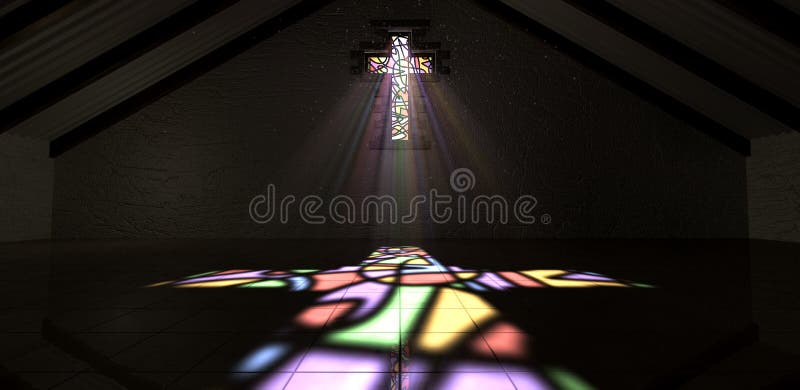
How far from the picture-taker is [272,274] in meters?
2.84

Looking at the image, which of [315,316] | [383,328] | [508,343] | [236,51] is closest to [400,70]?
[236,51]

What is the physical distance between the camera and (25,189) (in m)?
5.74

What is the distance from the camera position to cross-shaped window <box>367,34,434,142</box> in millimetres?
6469

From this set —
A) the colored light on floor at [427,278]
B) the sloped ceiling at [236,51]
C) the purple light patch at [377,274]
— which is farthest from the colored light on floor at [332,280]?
the sloped ceiling at [236,51]

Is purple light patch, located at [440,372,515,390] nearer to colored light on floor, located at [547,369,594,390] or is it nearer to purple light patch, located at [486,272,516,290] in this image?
colored light on floor, located at [547,369,594,390]

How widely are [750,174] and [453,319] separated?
732 cm

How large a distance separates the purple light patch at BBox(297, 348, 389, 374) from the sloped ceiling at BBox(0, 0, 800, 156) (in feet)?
15.5

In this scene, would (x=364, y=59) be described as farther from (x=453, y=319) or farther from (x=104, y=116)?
(x=453, y=319)

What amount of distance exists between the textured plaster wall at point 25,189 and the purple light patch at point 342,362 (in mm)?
6794

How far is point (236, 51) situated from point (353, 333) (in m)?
6.35

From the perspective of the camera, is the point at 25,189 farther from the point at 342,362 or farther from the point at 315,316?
the point at 342,362

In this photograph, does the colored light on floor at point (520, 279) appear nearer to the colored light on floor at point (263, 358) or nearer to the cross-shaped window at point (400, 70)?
the colored light on floor at point (263, 358)

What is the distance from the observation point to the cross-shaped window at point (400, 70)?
21.2 feet

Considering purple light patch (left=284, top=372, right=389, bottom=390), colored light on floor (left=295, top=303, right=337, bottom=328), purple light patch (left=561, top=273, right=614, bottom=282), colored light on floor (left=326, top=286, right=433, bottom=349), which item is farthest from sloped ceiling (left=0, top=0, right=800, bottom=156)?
purple light patch (left=284, top=372, right=389, bottom=390)
